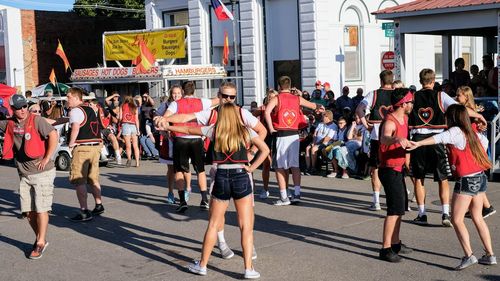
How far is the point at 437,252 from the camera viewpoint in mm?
8055

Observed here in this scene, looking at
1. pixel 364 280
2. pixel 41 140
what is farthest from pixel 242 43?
pixel 364 280

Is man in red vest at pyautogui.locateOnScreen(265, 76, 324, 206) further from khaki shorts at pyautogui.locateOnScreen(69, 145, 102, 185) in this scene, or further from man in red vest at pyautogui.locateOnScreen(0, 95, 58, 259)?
man in red vest at pyautogui.locateOnScreen(0, 95, 58, 259)

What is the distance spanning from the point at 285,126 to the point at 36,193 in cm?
412

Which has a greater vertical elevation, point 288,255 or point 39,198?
point 39,198

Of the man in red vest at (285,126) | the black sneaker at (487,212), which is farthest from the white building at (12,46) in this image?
the black sneaker at (487,212)

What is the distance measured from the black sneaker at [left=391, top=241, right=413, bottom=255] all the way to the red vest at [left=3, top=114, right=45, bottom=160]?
4322 millimetres

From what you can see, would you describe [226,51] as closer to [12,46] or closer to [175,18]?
[175,18]

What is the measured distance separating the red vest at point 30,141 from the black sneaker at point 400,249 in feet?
14.2

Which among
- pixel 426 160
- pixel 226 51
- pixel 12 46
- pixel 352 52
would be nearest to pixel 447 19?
pixel 426 160

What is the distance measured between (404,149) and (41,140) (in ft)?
14.3

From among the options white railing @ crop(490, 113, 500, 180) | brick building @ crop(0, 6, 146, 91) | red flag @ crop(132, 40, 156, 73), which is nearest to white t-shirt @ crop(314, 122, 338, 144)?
white railing @ crop(490, 113, 500, 180)

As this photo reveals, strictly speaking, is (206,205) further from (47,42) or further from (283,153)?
(47,42)

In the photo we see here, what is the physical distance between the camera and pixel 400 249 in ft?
26.0

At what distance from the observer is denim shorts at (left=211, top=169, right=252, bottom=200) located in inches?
281
